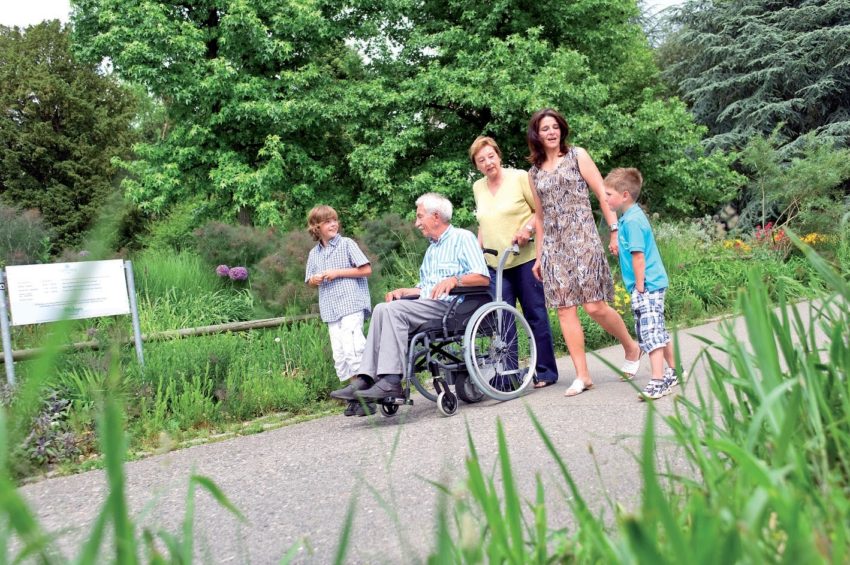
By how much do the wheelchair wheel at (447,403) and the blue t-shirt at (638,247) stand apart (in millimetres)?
1310

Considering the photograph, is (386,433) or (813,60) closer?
(386,433)

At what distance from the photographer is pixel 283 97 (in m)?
20.1

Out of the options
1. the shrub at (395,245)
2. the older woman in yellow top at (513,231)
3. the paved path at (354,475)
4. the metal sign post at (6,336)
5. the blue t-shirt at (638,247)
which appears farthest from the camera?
the shrub at (395,245)

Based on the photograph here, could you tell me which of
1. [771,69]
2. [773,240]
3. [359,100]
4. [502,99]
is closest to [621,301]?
[773,240]

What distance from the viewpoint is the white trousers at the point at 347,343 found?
5809mm

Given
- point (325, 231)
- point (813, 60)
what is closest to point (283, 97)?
point (325, 231)

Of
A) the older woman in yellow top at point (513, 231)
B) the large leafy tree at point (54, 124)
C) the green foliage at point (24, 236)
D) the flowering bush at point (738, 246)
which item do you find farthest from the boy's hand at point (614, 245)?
the large leafy tree at point (54, 124)

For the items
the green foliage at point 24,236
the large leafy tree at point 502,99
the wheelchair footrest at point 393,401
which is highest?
the large leafy tree at point 502,99

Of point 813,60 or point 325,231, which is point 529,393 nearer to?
point 325,231

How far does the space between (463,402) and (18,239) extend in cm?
659

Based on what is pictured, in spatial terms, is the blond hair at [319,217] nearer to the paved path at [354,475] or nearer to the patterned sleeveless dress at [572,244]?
the paved path at [354,475]

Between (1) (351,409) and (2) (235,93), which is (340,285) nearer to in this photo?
(1) (351,409)

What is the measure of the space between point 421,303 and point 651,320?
1445mm

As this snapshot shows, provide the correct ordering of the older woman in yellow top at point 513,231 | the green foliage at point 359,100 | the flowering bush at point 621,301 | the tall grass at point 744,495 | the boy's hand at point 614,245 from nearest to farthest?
the tall grass at point 744,495, the boy's hand at point 614,245, the older woman in yellow top at point 513,231, the flowering bush at point 621,301, the green foliage at point 359,100
